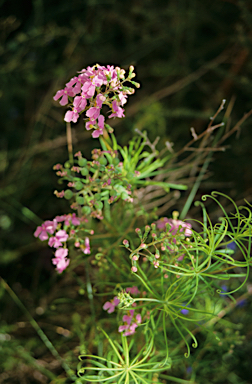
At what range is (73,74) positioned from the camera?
1.55m

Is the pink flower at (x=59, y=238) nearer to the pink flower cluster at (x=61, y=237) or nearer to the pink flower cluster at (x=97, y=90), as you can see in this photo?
the pink flower cluster at (x=61, y=237)

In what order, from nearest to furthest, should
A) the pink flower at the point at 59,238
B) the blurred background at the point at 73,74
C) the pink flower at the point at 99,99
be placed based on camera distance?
the pink flower at the point at 99,99 < the pink flower at the point at 59,238 < the blurred background at the point at 73,74

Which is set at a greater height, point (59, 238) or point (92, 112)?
point (92, 112)

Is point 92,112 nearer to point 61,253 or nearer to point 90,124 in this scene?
point 90,124

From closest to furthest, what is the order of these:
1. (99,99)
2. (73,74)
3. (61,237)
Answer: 1. (99,99)
2. (61,237)
3. (73,74)

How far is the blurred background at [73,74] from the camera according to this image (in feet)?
4.66

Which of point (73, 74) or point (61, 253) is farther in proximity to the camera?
point (73, 74)

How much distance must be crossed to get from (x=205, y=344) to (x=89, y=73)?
997 millimetres

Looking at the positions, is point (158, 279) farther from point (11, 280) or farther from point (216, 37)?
point (216, 37)

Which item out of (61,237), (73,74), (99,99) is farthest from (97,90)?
(73,74)

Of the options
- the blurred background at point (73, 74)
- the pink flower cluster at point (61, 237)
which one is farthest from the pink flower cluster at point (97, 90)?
the blurred background at point (73, 74)

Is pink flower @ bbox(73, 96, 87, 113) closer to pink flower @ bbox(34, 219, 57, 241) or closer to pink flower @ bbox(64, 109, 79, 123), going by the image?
pink flower @ bbox(64, 109, 79, 123)

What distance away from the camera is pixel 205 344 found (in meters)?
1.05

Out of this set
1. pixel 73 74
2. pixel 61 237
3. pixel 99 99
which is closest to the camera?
pixel 99 99
